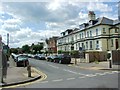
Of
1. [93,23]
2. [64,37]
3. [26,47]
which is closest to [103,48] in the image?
[93,23]

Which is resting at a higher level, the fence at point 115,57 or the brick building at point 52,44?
the brick building at point 52,44

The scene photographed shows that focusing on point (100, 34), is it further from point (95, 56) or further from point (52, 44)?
point (52, 44)

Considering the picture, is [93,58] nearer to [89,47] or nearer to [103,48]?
[103,48]

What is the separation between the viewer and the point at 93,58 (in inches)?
1854

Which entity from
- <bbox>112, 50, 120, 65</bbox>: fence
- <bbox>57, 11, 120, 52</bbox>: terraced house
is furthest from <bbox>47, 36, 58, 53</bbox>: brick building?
<bbox>112, 50, 120, 65</bbox>: fence

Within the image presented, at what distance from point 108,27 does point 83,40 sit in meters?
10.4

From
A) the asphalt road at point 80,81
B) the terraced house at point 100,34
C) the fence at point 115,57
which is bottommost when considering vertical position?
the asphalt road at point 80,81

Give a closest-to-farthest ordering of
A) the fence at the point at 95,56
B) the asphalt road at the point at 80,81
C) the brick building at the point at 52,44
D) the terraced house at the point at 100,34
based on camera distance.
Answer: the asphalt road at the point at 80,81 < the fence at the point at 95,56 < the terraced house at the point at 100,34 < the brick building at the point at 52,44

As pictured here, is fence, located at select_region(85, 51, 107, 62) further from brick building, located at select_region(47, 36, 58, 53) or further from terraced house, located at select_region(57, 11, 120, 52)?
brick building, located at select_region(47, 36, 58, 53)

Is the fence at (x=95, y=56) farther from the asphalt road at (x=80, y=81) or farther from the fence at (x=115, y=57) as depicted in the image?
the asphalt road at (x=80, y=81)

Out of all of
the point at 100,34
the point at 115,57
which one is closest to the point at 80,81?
the point at 115,57

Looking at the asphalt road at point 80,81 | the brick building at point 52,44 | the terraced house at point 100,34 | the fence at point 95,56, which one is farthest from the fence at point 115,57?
the brick building at point 52,44

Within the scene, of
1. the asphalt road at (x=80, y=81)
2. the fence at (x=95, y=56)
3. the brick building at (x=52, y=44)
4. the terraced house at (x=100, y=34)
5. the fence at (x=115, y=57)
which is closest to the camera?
the asphalt road at (x=80, y=81)

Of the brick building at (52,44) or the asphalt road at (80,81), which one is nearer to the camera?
the asphalt road at (80,81)
